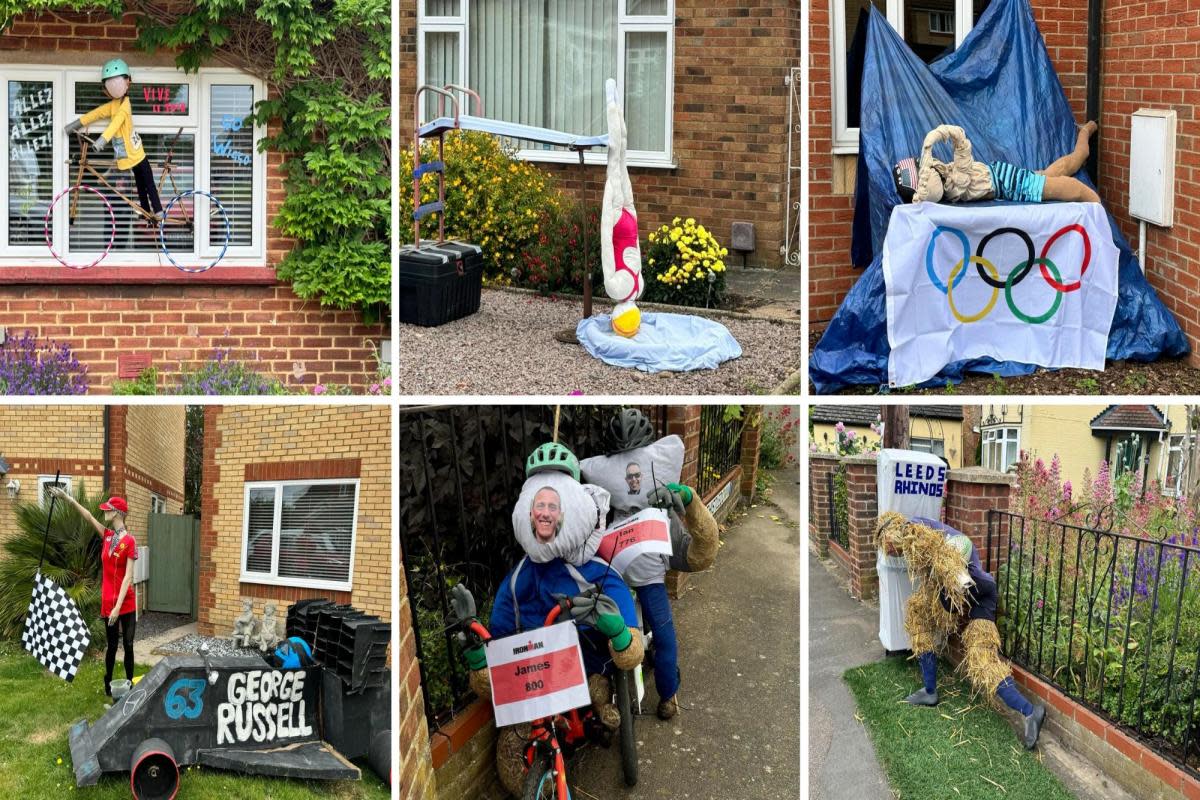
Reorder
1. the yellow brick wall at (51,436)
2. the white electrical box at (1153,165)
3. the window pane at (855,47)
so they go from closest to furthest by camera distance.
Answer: the white electrical box at (1153,165) < the window pane at (855,47) < the yellow brick wall at (51,436)

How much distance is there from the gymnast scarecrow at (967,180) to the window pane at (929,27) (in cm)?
78

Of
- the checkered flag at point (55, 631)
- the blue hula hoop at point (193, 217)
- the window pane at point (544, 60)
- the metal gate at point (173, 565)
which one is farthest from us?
the window pane at point (544, 60)

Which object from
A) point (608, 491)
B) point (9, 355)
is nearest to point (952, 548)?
point (608, 491)

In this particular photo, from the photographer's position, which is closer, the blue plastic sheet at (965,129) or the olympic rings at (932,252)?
the olympic rings at (932,252)

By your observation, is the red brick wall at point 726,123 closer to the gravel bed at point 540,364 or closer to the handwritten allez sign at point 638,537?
the gravel bed at point 540,364

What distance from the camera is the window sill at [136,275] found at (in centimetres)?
780

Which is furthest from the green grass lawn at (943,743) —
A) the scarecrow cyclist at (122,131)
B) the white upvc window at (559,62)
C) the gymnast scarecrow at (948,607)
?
the scarecrow cyclist at (122,131)

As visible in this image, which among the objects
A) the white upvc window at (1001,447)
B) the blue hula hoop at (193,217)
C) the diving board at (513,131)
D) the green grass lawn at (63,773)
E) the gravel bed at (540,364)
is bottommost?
the green grass lawn at (63,773)

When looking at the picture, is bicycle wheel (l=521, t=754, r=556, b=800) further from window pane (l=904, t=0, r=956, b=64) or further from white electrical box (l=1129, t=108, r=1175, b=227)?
window pane (l=904, t=0, r=956, b=64)

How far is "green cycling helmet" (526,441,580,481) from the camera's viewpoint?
467cm

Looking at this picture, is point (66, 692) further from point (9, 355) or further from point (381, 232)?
point (381, 232)

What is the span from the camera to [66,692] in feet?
19.7

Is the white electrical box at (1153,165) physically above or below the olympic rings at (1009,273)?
above

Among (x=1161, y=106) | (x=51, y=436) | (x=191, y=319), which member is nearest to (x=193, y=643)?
(x=51, y=436)
